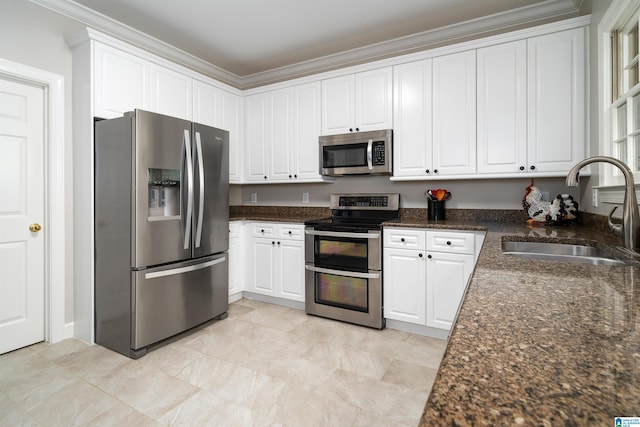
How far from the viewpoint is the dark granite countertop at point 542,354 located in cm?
37

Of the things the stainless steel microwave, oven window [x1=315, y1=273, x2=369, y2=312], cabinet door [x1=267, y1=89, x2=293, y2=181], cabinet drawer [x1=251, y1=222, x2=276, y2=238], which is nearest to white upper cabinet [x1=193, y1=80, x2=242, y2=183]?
cabinet door [x1=267, y1=89, x2=293, y2=181]

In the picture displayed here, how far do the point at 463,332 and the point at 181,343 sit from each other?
8.45 ft

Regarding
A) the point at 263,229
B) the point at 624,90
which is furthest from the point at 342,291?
the point at 624,90

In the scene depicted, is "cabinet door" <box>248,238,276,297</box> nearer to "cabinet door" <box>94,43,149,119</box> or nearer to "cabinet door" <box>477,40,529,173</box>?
"cabinet door" <box>94,43,149,119</box>

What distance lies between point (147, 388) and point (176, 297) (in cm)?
76

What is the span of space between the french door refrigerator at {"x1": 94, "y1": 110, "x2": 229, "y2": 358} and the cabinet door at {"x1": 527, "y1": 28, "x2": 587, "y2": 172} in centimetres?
271

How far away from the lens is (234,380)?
2.09 m

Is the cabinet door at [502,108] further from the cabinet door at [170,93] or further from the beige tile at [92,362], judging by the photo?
the beige tile at [92,362]

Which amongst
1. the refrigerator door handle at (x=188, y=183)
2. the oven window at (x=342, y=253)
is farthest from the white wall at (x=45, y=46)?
the oven window at (x=342, y=253)

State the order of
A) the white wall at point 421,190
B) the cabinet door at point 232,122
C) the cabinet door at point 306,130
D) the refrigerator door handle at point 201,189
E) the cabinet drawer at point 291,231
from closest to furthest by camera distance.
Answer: the refrigerator door handle at point 201,189 < the white wall at point 421,190 < the cabinet drawer at point 291,231 < the cabinet door at point 306,130 < the cabinet door at point 232,122

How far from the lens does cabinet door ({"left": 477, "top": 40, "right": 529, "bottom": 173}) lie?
2617mm

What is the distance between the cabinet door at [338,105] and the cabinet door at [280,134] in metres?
0.44

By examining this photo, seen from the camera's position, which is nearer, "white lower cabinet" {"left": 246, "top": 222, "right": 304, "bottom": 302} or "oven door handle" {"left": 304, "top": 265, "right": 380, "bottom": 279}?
"oven door handle" {"left": 304, "top": 265, "right": 380, "bottom": 279}

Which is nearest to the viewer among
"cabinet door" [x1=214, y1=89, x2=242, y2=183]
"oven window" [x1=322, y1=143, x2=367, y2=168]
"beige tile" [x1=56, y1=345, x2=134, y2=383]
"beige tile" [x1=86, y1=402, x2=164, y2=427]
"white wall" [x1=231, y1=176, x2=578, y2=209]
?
"beige tile" [x1=86, y1=402, x2=164, y2=427]
